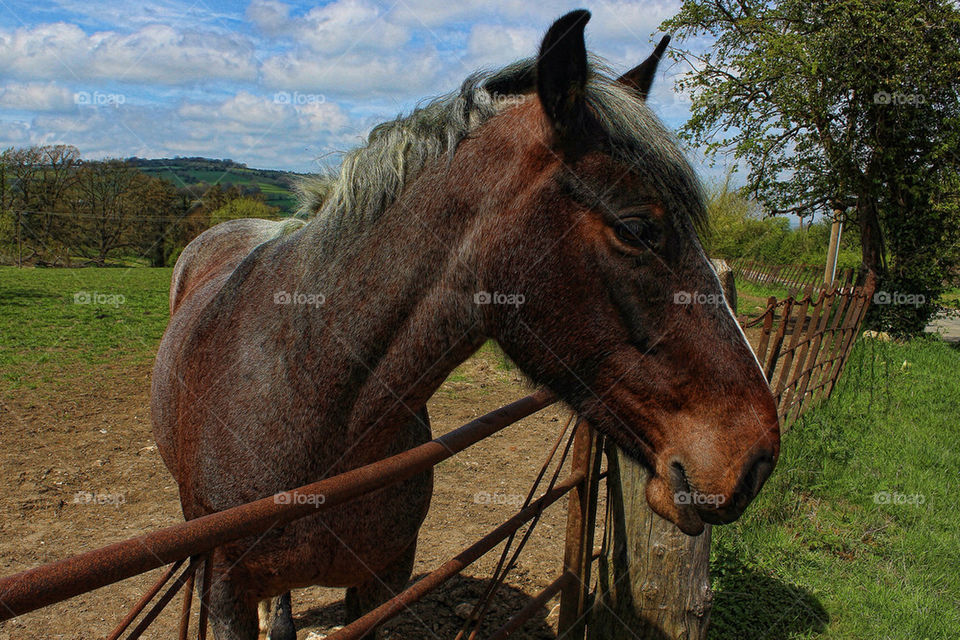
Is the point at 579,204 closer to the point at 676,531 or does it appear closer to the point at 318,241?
the point at 318,241

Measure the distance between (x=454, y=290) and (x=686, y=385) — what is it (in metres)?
0.69

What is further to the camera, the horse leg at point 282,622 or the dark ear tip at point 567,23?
the horse leg at point 282,622

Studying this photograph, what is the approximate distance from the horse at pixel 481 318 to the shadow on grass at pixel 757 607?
7.08 feet

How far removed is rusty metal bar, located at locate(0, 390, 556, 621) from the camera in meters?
0.81

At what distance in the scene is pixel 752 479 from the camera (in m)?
1.41

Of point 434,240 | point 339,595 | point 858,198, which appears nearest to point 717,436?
Answer: point 434,240

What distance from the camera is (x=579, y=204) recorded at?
5.05ft

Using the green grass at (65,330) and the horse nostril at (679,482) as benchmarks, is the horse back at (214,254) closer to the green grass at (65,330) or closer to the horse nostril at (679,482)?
the green grass at (65,330)

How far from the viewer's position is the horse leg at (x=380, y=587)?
2286 millimetres

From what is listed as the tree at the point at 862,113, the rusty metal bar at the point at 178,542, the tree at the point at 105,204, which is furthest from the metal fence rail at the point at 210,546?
the tree at the point at 105,204

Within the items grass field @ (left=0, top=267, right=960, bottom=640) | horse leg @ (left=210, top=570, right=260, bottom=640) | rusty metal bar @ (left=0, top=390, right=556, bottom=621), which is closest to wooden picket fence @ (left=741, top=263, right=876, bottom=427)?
grass field @ (left=0, top=267, right=960, bottom=640)

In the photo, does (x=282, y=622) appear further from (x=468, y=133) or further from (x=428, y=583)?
(x=468, y=133)

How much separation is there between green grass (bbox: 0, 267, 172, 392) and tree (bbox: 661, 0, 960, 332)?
1476 cm

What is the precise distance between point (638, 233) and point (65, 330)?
42.7 ft
